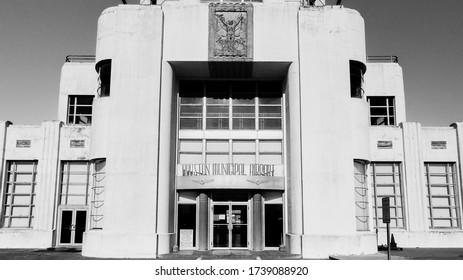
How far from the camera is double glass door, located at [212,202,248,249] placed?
2380 cm

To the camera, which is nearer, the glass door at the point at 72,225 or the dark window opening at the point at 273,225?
the dark window opening at the point at 273,225

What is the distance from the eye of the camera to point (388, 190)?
26359 mm

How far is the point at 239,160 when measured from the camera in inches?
974

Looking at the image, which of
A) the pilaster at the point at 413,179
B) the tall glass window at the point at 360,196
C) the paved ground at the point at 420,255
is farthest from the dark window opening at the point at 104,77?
the pilaster at the point at 413,179

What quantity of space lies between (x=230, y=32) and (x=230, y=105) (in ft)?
13.7

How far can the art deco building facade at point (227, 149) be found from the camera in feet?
72.0

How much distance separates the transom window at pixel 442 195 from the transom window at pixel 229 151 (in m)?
9.38

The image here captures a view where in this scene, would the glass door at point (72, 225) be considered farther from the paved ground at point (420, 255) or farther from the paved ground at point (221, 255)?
the paved ground at point (420, 255)

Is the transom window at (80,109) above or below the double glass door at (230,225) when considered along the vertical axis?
above

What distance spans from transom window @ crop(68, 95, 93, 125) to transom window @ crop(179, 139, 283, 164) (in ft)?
22.1
